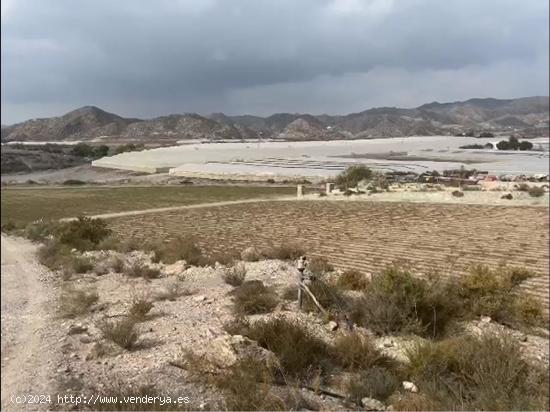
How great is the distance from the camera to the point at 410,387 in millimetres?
6035

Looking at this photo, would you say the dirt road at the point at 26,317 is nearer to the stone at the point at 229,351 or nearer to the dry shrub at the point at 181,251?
the stone at the point at 229,351

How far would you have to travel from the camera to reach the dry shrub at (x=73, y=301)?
6.75m

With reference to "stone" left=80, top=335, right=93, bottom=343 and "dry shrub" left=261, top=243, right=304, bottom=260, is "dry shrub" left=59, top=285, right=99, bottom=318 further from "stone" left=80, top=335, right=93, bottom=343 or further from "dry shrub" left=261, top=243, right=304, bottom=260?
"dry shrub" left=261, top=243, right=304, bottom=260

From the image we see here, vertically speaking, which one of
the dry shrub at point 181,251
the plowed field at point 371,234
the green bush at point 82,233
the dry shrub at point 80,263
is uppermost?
the green bush at point 82,233

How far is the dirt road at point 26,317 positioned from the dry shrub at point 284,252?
13.3ft

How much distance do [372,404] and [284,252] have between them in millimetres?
4640

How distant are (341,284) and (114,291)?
3446 millimetres

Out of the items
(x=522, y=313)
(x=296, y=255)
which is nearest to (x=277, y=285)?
(x=296, y=255)

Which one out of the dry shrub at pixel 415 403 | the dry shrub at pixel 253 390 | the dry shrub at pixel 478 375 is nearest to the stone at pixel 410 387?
the dry shrub at pixel 478 375

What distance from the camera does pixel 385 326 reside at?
25.1 ft

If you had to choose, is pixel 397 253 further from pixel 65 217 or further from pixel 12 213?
pixel 12 213

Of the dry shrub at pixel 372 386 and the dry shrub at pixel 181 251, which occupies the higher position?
the dry shrub at pixel 181 251

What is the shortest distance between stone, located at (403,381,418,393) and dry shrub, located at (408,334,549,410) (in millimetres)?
56

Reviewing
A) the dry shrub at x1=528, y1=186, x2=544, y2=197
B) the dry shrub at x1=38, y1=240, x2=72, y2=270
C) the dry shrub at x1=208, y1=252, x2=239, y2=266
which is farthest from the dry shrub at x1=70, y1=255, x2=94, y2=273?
the dry shrub at x1=528, y1=186, x2=544, y2=197
